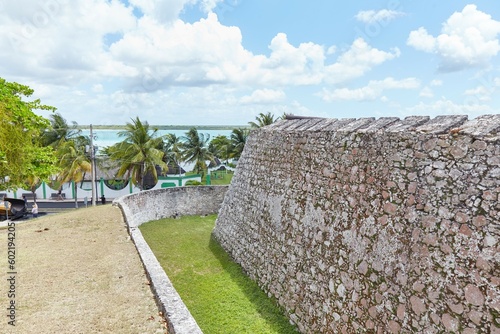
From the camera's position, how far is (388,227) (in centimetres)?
527

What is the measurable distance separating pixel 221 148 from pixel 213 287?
2790cm

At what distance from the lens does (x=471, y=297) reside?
13.6 feet

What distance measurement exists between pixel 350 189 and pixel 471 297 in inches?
97.4

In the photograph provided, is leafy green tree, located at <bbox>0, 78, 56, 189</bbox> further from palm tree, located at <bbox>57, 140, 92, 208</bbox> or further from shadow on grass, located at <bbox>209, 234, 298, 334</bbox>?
palm tree, located at <bbox>57, 140, 92, 208</bbox>

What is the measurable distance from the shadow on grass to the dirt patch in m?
2.58

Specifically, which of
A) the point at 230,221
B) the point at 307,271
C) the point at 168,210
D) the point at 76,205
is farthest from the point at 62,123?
the point at 307,271

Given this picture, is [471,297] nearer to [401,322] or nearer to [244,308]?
[401,322]

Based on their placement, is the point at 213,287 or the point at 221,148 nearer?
the point at 213,287

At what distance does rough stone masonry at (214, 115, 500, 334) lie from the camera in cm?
413

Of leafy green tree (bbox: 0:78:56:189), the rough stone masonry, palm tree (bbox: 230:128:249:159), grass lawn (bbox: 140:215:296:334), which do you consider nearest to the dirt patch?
grass lawn (bbox: 140:215:296:334)

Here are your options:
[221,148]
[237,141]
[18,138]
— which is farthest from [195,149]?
[18,138]

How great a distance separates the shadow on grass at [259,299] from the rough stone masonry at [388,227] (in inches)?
9.0

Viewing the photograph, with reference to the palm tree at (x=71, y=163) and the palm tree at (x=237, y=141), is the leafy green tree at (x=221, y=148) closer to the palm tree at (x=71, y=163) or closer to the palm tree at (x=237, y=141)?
the palm tree at (x=237, y=141)

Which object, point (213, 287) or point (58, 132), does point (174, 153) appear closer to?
point (58, 132)
